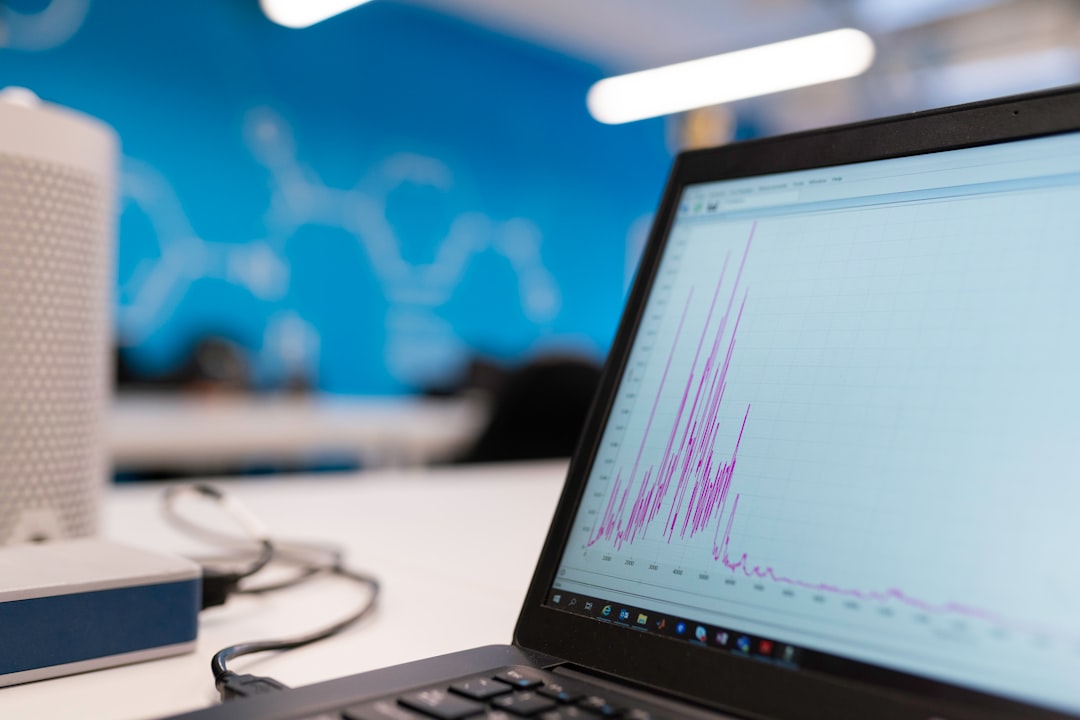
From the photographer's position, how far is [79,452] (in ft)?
1.93

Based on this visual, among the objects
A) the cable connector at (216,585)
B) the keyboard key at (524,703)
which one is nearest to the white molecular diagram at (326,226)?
the cable connector at (216,585)

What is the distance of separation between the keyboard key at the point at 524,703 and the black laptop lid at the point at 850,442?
0.06 metres

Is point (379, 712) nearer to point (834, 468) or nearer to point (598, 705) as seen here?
point (598, 705)

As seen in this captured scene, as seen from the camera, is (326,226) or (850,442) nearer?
(850,442)

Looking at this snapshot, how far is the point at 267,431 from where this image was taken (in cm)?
253

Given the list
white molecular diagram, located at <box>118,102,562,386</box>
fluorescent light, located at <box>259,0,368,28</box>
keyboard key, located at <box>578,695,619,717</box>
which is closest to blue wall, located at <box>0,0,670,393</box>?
white molecular diagram, located at <box>118,102,562,386</box>

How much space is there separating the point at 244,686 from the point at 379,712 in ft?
0.30

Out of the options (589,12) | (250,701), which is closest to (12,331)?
(250,701)

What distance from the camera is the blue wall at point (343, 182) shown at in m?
3.79

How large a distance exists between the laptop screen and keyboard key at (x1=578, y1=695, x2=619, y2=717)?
2.0 inches

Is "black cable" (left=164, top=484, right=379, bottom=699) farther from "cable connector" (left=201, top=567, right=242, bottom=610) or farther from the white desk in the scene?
the white desk

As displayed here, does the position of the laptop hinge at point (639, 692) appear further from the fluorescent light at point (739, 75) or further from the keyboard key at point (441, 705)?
the fluorescent light at point (739, 75)

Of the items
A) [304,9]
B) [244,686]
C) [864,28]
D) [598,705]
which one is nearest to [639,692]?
[598,705]

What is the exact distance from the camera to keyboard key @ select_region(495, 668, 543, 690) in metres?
0.35
